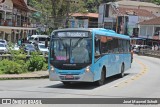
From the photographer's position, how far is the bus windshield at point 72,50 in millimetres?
19047

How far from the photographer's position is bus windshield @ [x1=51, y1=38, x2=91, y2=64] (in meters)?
19.0

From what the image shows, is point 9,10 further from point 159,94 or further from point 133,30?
point 159,94

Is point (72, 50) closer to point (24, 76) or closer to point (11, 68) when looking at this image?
point (24, 76)

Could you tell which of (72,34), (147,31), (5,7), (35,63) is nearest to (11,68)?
(35,63)

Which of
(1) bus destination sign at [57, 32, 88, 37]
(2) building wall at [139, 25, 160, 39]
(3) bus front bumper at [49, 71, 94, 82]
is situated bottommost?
(2) building wall at [139, 25, 160, 39]

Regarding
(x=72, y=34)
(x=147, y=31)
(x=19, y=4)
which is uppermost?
(x=19, y=4)

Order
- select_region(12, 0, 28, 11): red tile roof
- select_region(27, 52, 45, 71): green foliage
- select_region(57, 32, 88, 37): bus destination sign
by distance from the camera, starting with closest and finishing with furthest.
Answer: select_region(57, 32, 88, 37): bus destination sign → select_region(27, 52, 45, 71): green foliage → select_region(12, 0, 28, 11): red tile roof

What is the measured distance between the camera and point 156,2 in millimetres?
150875

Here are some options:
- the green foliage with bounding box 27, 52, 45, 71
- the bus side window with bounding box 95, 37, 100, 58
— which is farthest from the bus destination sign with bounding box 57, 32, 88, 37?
the green foliage with bounding box 27, 52, 45, 71

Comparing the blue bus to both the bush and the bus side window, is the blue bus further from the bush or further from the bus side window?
the bush

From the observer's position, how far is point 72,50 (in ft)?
62.7

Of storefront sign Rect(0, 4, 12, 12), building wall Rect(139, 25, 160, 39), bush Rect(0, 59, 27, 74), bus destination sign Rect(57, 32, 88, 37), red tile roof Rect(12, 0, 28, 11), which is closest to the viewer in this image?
bus destination sign Rect(57, 32, 88, 37)

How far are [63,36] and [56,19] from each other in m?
33.4

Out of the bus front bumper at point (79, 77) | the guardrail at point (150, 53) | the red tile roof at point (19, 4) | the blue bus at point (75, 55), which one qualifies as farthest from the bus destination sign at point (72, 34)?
the red tile roof at point (19, 4)
